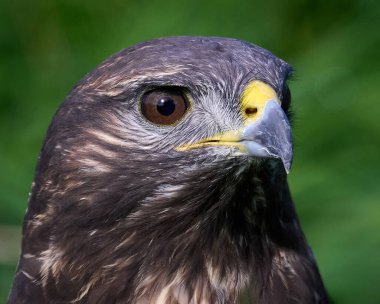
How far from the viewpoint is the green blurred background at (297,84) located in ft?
20.1

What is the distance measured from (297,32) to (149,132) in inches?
123

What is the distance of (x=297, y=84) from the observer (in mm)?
6656

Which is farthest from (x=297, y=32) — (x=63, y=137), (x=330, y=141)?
(x=63, y=137)

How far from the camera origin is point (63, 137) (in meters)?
4.25

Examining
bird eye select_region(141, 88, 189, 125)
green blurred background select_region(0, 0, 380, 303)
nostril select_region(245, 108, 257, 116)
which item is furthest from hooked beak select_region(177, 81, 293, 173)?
green blurred background select_region(0, 0, 380, 303)

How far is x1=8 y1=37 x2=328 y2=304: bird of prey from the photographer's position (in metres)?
4.03

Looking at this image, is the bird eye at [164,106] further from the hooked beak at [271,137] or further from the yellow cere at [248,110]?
the hooked beak at [271,137]

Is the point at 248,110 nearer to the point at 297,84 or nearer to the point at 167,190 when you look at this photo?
the point at 167,190

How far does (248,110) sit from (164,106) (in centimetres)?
29

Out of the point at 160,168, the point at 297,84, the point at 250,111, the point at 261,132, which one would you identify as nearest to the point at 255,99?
the point at 250,111

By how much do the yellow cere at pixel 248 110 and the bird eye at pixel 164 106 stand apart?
4.7 inches

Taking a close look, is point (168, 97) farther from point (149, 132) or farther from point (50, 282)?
point (50, 282)

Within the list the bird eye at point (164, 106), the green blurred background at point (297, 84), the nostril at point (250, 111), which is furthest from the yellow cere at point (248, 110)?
the green blurred background at point (297, 84)

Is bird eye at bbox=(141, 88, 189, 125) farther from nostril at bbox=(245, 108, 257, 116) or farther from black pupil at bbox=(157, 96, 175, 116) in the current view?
nostril at bbox=(245, 108, 257, 116)
